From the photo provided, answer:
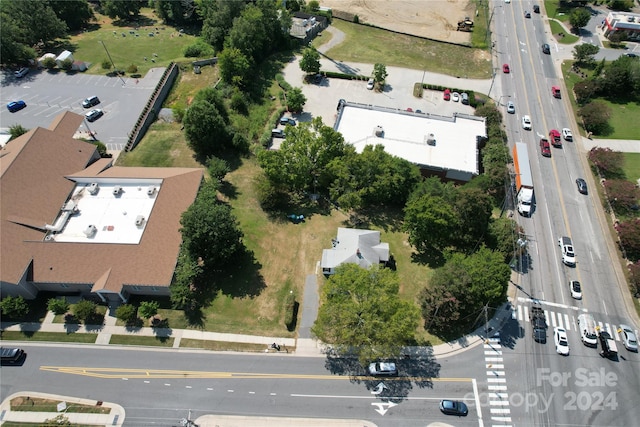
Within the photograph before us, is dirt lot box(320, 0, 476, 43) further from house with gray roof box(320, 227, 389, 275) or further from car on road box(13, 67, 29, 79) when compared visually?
car on road box(13, 67, 29, 79)

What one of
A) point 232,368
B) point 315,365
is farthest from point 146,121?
point 315,365

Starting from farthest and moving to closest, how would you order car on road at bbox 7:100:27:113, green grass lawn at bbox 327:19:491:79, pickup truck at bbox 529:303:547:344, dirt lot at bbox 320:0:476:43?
dirt lot at bbox 320:0:476:43 < green grass lawn at bbox 327:19:491:79 < car on road at bbox 7:100:27:113 < pickup truck at bbox 529:303:547:344

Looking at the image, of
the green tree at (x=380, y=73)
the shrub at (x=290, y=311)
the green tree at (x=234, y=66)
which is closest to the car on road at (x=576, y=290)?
the shrub at (x=290, y=311)

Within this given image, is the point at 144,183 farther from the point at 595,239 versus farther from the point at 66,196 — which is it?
the point at 595,239

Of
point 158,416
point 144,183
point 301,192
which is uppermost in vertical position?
point 144,183

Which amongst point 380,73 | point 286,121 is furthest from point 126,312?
point 380,73

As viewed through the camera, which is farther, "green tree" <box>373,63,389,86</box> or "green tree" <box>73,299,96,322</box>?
"green tree" <box>373,63,389,86</box>

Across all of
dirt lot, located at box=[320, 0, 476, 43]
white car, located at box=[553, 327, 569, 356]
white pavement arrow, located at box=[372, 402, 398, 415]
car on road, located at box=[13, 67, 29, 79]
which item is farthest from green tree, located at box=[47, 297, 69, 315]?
dirt lot, located at box=[320, 0, 476, 43]
